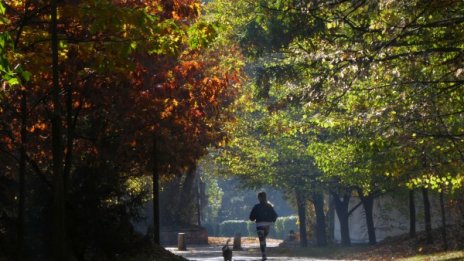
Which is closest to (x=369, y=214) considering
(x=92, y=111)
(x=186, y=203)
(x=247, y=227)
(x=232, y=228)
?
(x=186, y=203)

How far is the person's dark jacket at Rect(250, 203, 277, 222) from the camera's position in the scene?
19609 millimetres

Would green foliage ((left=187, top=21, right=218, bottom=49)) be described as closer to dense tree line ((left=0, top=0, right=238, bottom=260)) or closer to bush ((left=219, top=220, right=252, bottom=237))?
dense tree line ((left=0, top=0, right=238, bottom=260))

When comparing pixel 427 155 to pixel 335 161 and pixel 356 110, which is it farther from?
pixel 335 161

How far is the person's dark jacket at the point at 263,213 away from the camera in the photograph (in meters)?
19.6

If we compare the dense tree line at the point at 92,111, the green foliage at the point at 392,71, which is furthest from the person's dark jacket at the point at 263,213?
the green foliage at the point at 392,71

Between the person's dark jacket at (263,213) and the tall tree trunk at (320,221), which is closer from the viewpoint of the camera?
the person's dark jacket at (263,213)

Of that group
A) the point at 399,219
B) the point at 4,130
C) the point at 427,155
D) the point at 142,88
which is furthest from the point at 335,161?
the point at 399,219

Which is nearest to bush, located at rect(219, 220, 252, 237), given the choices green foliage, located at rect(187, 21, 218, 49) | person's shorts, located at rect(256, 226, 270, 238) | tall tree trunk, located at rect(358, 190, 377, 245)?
tall tree trunk, located at rect(358, 190, 377, 245)

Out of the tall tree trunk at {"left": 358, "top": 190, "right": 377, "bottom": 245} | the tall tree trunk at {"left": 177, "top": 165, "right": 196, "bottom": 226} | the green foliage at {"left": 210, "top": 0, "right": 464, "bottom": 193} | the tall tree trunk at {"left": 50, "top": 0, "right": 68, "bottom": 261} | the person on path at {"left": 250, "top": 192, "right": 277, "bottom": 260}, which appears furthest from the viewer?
the tall tree trunk at {"left": 177, "top": 165, "right": 196, "bottom": 226}

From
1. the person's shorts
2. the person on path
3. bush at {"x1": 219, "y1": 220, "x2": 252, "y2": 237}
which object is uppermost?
bush at {"x1": 219, "y1": 220, "x2": 252, "y2": 237}

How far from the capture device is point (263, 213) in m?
19.6

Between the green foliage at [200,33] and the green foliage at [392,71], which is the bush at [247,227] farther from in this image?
the green foliage at [200,33]

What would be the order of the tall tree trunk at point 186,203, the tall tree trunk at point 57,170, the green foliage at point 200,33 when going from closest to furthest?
the tall tree trunk at point 57,170, the green foliage at point 200,33, the tall tree trunk at point 186,203

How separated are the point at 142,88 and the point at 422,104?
18.4 feet
